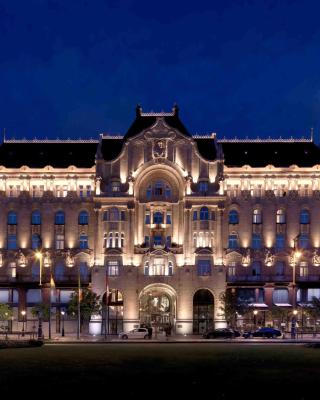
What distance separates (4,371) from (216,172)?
72329 millimetres

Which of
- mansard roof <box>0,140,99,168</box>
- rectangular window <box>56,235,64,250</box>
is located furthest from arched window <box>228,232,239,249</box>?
rectangular window <box>56,235,64,250</box>

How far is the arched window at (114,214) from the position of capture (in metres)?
120

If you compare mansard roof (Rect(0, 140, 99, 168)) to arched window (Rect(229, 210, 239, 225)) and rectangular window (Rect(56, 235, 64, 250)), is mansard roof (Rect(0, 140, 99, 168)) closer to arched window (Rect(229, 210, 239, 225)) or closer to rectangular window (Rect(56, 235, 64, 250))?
rectangular window (Rect(56, 235, 64, 250))

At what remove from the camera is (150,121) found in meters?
126

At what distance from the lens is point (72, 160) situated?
12631cm

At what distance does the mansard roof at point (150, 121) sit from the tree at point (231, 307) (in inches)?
1048

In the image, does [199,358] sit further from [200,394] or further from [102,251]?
[102,251]

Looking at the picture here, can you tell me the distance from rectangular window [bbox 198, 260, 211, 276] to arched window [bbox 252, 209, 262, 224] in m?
10.00

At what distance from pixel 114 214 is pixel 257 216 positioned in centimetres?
2151

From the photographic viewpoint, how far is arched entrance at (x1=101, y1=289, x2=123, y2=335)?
11594 cm

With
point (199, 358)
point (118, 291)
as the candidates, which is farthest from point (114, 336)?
point (199, 358)

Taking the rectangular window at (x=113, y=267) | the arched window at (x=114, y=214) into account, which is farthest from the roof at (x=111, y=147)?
the rectangular window at (x=113, y=267)

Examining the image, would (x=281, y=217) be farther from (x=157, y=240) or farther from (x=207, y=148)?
(x=157, y=240)

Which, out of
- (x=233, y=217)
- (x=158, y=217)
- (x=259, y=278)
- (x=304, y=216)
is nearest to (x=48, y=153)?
(x=158, y=217)
